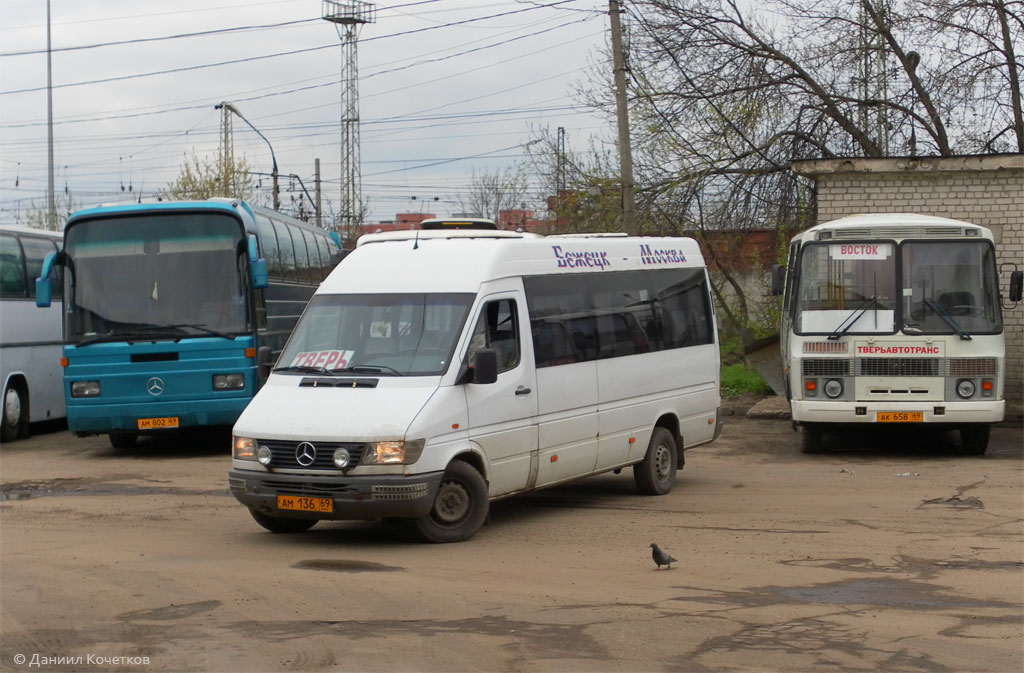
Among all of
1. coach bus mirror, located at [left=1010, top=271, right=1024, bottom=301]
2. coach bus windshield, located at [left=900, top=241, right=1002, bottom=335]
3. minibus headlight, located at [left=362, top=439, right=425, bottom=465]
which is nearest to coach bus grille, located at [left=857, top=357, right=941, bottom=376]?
coach bus windshield, located at [left=900, top=241, right=1002, bottom=335]

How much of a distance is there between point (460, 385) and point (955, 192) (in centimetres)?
1382

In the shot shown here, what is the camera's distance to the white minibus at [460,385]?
31.7 feet

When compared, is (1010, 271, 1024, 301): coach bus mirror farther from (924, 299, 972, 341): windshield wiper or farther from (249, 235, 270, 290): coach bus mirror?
(249, 235, 270, 290): coach bus mirror

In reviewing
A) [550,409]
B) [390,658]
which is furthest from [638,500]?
[390,658]

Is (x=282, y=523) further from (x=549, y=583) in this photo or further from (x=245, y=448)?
(x=549, y=583)

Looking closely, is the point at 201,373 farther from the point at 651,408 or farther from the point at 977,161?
the point at 977,161

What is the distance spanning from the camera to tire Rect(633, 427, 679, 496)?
42.2 ft

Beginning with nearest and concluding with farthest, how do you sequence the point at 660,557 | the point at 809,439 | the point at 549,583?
the point at 549,583 → the point at 660,557 → the point at 809,439

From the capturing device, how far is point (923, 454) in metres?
17.2

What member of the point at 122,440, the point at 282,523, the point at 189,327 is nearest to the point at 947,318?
the point at 282,523

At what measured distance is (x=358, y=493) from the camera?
954cm

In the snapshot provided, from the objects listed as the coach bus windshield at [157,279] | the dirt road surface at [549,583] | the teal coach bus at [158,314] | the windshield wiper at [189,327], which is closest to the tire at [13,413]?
the teal coach bus at [158,314]

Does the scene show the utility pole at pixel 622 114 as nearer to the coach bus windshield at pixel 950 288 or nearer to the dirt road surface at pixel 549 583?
the coach bus windshield at pixel 950 288

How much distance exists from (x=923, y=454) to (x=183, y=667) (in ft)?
42.7
